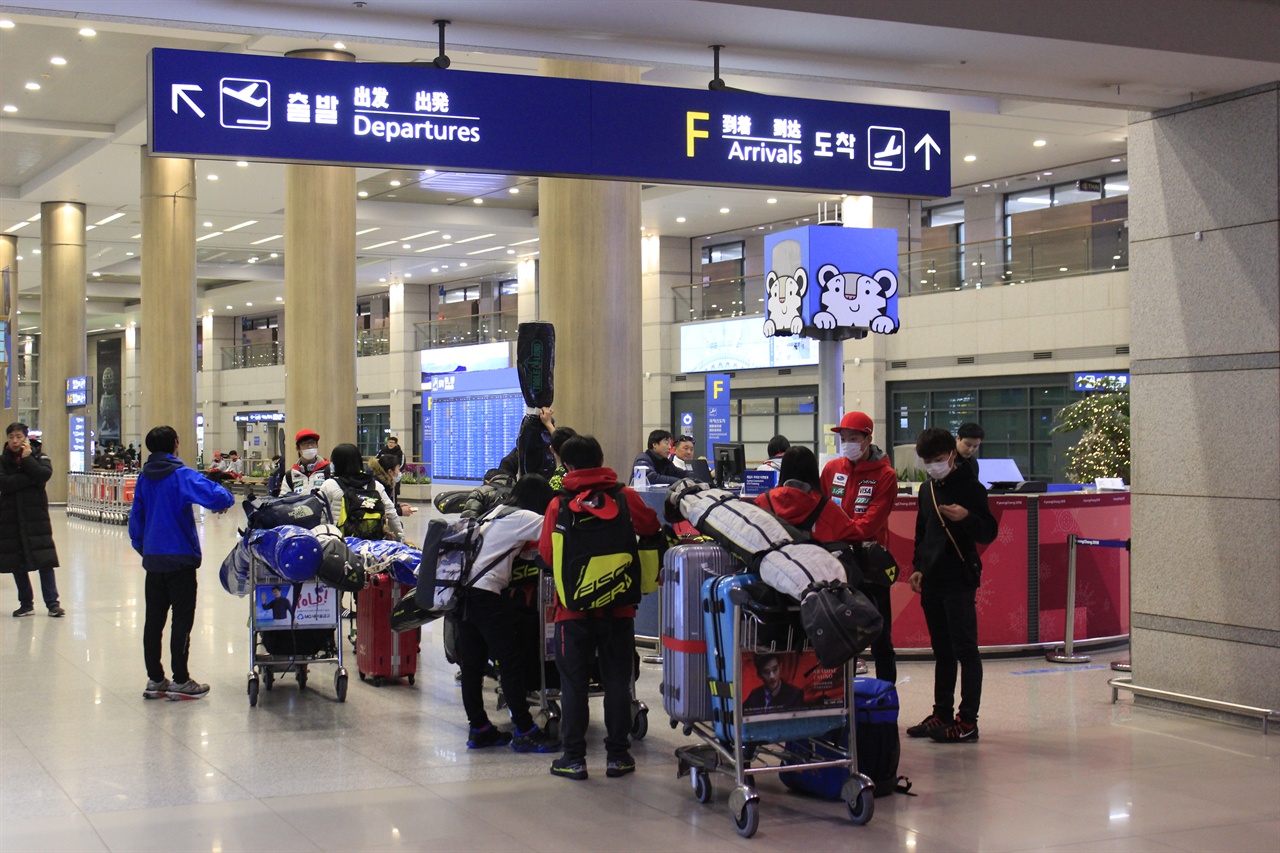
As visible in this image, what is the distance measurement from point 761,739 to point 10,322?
2959 cm

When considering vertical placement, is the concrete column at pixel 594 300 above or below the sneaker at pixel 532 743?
above

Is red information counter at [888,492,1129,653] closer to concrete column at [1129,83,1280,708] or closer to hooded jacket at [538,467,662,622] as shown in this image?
concrete column at [1129,83,1280,708]

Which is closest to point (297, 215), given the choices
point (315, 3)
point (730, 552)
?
point (315, 3)

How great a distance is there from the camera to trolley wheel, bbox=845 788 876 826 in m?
4.91

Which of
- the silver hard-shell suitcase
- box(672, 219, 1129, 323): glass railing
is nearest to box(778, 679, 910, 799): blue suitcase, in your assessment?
the silver hard-shell suitcase

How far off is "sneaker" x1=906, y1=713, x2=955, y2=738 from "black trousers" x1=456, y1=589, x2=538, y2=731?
2.04m

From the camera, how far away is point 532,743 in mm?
6297

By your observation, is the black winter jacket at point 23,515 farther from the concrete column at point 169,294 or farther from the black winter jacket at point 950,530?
the concrete column at point 169,294

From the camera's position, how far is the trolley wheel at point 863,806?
4914mm

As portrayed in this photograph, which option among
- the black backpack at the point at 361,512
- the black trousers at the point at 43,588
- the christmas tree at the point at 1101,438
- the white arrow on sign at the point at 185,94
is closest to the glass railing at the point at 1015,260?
the christmas tree at the point at 1101,438

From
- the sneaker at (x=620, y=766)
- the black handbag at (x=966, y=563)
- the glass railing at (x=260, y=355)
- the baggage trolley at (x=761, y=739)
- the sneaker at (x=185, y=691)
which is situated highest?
the glass railing at (x=260, y=355)

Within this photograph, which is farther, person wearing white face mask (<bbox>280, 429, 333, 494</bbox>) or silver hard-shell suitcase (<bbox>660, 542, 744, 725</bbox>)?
person wearing white face mask (<bbox>280, 429, 333, 494</bbox>)

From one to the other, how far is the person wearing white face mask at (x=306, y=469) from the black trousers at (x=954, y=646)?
452 cm

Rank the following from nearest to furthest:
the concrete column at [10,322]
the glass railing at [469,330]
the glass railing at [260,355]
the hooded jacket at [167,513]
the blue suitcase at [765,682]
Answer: the blue suitcase at [765,682] → the hooded jacket at [167,513] → the concrete column at [10,322] → the glass railing at [469,330] → the glass railing at [260,355]
